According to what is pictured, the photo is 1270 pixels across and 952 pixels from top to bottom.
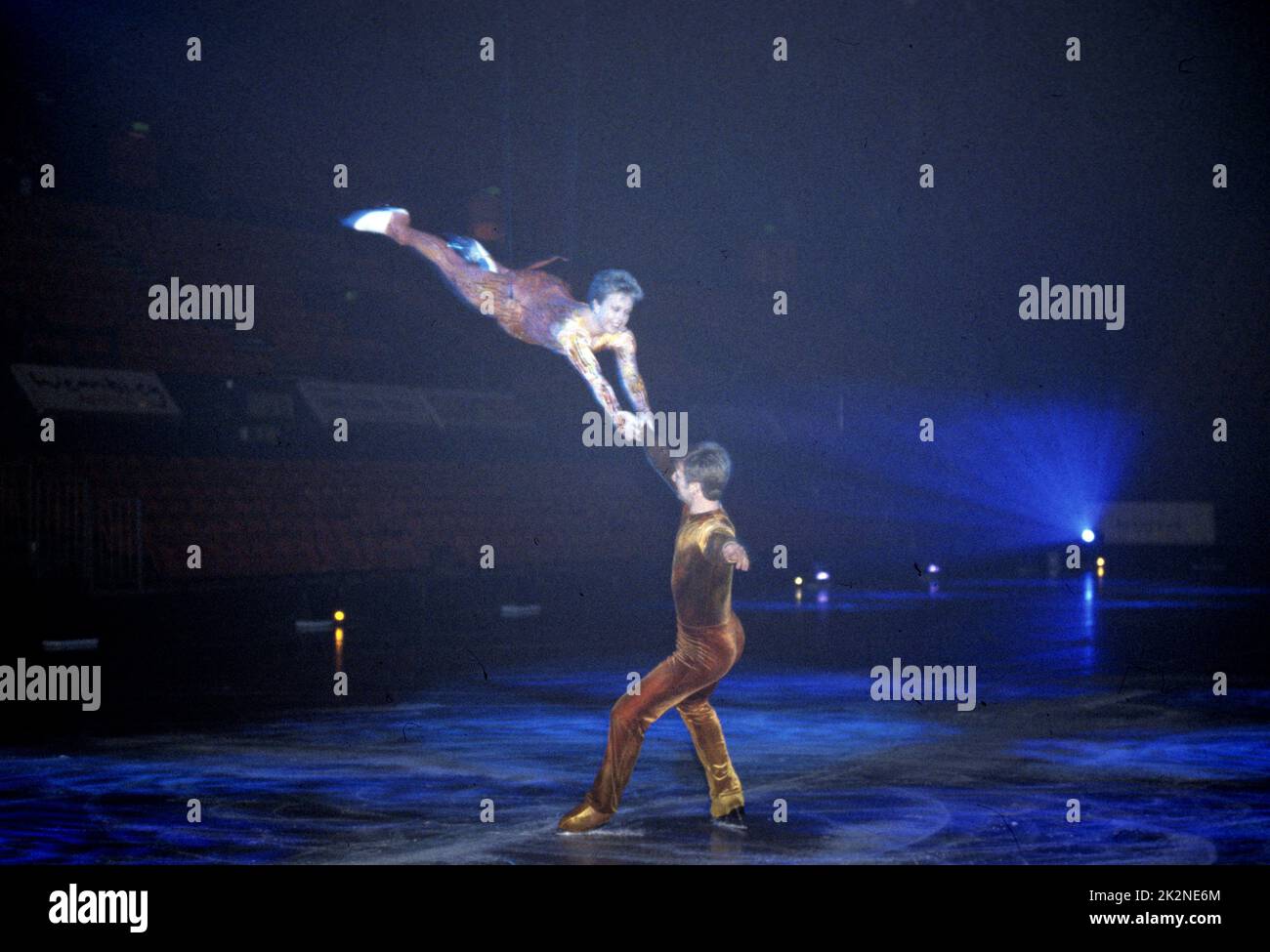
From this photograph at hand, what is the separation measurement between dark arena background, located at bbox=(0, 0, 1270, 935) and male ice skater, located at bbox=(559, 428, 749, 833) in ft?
5.81

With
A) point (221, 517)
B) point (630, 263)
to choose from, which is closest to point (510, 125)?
point (630, 263)

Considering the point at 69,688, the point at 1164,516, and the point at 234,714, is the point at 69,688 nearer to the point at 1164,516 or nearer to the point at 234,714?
the point at 234,714

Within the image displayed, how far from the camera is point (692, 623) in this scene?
6.31 meters

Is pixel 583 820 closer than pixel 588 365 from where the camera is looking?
Yes

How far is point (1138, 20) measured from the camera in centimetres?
2119

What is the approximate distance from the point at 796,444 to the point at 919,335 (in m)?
3.79

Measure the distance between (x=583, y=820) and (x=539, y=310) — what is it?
19.6ft

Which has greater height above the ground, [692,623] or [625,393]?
[625,393]

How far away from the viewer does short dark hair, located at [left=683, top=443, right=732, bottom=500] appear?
20.4 feet

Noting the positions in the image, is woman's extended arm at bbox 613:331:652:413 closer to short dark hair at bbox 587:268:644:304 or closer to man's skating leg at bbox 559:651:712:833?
short dark hair at bbox 587:268:644:304
